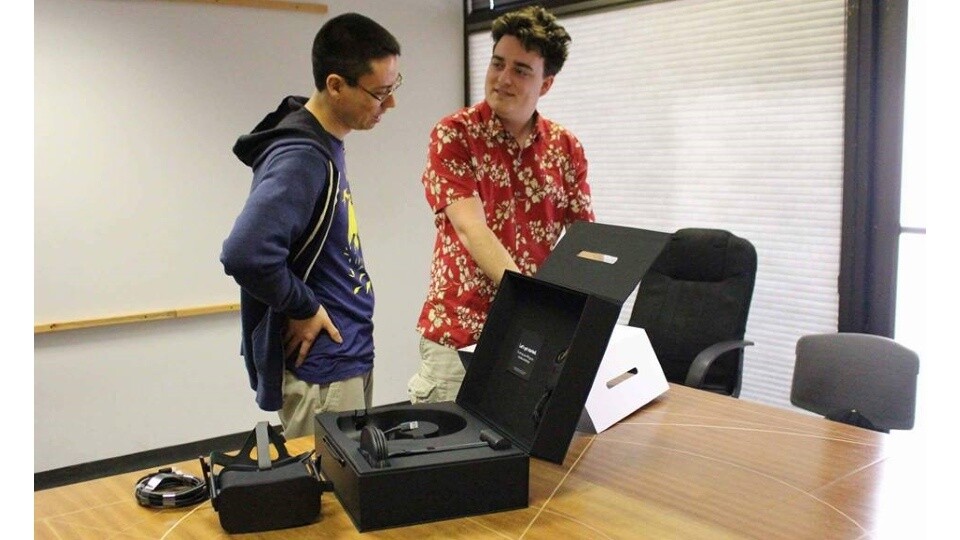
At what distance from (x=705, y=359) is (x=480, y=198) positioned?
3.60 feet

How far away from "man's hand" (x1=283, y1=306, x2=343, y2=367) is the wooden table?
0.28 metres

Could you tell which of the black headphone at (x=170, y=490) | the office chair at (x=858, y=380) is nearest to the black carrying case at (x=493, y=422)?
the black headphone at (x=170, y=490)

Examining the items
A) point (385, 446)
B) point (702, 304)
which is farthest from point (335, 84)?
point (702, 304)

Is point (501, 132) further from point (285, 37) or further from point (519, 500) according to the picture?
point (285, 37)

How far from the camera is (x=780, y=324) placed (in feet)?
10.8

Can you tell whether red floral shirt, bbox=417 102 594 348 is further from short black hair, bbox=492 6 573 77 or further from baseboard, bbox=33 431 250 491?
baseboard, bbox=33 431 250 491

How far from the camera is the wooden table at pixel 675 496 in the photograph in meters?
1.27

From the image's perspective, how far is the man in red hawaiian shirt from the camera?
2.16 meters

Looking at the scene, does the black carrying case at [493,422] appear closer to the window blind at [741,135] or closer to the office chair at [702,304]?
the office chair at [702,304]

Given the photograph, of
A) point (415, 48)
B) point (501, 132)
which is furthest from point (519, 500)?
point (415, 48)

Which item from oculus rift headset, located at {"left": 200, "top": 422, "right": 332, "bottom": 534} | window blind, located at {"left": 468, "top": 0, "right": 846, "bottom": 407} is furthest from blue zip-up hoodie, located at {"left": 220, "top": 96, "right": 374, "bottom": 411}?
window blind, located at {"left": 468, "top": 0, "right": 846, "bottom": 407}

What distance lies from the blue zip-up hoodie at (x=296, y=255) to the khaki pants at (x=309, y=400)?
2 cm

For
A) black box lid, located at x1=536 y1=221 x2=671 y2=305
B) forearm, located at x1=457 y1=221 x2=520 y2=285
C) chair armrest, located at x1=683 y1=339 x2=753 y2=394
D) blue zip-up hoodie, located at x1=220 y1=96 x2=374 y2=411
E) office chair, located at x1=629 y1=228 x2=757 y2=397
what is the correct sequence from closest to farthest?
black box lid, located at x1=536 y1=221 x2=671 y2=305 → blue zip-up hoodie, located at x1=220 y1=96 x2=374 y2=411 → forearm, located at x1=457 y1=221 x2=520 y2=285 → chair armrest, located at x1=683 y1=339 x2=753 y2=394 → office chair, located at x1=629 y1=228 x2=757 y2=397

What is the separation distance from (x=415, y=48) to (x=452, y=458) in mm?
3614
